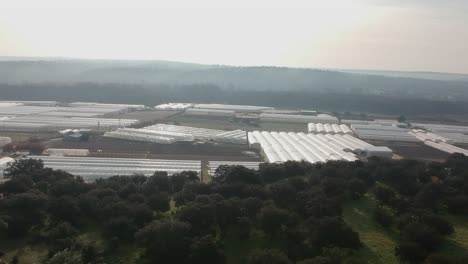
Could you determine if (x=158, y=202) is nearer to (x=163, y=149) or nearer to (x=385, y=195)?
(x=385, y=195)

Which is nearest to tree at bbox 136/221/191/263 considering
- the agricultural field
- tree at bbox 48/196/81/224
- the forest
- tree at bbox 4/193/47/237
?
the forest

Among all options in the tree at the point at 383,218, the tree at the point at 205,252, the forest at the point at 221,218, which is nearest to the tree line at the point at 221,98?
the forest at the point at 221,218

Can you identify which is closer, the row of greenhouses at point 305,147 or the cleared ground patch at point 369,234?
the cleared ground patch at point 369,234

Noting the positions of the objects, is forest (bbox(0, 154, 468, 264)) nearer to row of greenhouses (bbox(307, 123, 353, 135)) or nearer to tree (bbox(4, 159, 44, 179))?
tree (bbox(4, 159, 44, 179))

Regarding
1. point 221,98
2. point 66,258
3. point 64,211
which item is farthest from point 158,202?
point 221,98

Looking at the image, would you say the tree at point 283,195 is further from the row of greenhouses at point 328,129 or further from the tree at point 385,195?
the row of greenhouses at point 328,129

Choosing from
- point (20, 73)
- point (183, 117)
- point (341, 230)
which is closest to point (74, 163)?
point (341, 230)

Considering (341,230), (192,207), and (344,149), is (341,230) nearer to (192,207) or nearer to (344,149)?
(192,207)
